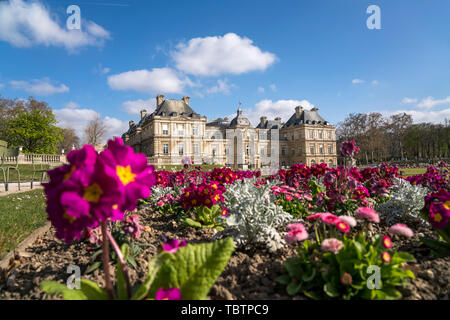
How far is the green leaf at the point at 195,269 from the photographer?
1.20 meters

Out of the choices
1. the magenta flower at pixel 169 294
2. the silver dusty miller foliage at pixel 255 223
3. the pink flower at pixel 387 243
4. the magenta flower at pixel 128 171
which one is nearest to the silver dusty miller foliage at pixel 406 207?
the silver dusty miller foliage at pixel 255 223

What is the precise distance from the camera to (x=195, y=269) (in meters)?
1.22

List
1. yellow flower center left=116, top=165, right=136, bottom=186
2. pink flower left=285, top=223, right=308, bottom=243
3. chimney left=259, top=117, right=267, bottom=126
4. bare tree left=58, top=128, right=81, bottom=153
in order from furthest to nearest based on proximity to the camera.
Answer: chimney left=259, top=117, right=267, bottom=126 → bare tree left=58, top=128, right=81, bottom=153 → pink flower left=285, top=223, right=308, bottom=243 → yellow flower center left=116, top=165, right=136, bottom=186

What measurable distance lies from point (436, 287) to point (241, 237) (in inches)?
54.5

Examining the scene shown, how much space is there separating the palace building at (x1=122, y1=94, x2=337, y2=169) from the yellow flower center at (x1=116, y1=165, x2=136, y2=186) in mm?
31873

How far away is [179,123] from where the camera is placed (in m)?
42.0

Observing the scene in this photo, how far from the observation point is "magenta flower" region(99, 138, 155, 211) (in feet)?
3.41

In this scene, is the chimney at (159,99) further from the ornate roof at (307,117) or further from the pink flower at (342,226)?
the pink flower at (342,226)

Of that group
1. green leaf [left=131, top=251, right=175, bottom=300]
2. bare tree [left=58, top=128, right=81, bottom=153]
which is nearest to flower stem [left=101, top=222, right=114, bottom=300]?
green leaf [left=131, top=251, right=175, bottom=300]

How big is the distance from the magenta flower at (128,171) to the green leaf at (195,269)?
37cm

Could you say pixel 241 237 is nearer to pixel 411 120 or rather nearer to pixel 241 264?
pixel 241 264

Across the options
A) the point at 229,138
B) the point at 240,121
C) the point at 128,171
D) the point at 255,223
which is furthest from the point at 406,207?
the point at 240,121

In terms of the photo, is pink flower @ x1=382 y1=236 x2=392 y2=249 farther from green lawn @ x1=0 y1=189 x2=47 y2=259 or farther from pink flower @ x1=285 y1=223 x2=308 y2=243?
green lawn @ x1=0 y1=189 x2=47 y2=259
